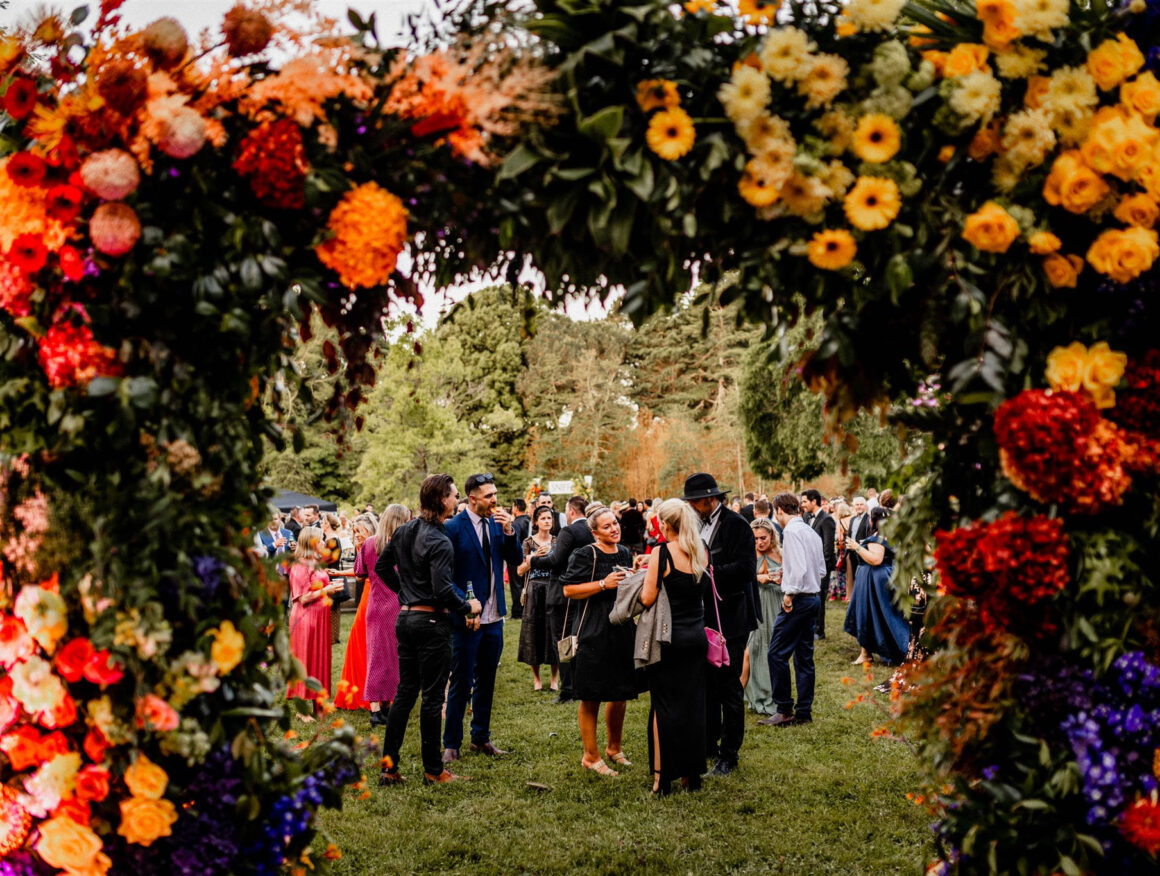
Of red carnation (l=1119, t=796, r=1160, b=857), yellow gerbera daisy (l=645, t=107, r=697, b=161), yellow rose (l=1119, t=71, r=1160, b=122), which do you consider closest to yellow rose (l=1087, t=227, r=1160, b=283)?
yellow rose (l=1119, t=71, r=1160, b=122)

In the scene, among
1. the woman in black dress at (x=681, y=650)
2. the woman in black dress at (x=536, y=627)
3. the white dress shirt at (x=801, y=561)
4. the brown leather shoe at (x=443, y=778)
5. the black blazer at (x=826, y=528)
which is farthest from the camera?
the black blazer at (x=826, y=528)

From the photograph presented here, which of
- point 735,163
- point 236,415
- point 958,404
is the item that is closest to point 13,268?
point 236,415

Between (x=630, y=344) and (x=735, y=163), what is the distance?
42.8m

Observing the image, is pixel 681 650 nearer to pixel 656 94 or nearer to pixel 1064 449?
pixel 1064 449

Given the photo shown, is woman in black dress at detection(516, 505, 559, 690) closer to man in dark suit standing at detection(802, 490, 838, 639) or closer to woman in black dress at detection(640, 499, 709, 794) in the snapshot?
woman in black dress at detection(640, 499, 709, 794)

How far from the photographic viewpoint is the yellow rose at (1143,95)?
2.71m

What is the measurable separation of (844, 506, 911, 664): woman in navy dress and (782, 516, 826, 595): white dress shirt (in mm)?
1755

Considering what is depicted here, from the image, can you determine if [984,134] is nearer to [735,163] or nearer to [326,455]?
[735,163]

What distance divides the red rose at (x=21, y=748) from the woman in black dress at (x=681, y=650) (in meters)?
3.75

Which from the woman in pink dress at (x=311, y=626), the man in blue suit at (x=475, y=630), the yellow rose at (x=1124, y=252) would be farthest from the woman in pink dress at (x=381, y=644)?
the yellow rose at (x=1124, y=252)

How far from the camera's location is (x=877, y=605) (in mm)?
9727

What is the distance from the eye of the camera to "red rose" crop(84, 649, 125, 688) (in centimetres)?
253

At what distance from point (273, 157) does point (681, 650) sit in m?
4.25

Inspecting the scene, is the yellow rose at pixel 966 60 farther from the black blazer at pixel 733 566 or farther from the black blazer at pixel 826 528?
the black blazer at pixel 826 528
